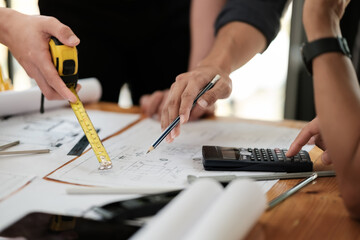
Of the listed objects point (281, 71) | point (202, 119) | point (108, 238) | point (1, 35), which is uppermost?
point (1, 35)

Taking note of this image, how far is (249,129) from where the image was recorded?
1103 mm

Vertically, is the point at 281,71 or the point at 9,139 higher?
the point at 9,139

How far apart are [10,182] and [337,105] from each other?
1.91 ft

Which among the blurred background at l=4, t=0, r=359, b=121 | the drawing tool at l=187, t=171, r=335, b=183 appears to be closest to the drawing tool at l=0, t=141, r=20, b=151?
the drawing tool at l=187, t=171, r=335, b=183

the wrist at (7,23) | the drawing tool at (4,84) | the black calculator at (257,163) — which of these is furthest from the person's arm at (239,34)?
the drawing tool at (4,84)

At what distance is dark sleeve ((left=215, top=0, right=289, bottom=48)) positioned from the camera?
1187 millimetres

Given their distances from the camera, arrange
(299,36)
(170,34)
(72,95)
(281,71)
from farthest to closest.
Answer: (281,71), (299,36), (170,34), (72,95)

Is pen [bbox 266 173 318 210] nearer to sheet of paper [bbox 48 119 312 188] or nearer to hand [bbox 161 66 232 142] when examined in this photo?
sheet of paper [bbox 48 119 312 188]

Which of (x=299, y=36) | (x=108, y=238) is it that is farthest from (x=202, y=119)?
(x=299, y=36)

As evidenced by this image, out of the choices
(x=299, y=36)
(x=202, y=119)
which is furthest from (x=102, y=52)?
(x=299, y=36)

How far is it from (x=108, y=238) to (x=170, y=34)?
3.75 feet

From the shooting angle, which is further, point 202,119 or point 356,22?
point 356,22

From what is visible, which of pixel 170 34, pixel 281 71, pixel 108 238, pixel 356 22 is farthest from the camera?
pixel 281 71

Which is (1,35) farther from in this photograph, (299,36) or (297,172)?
(299,36)
